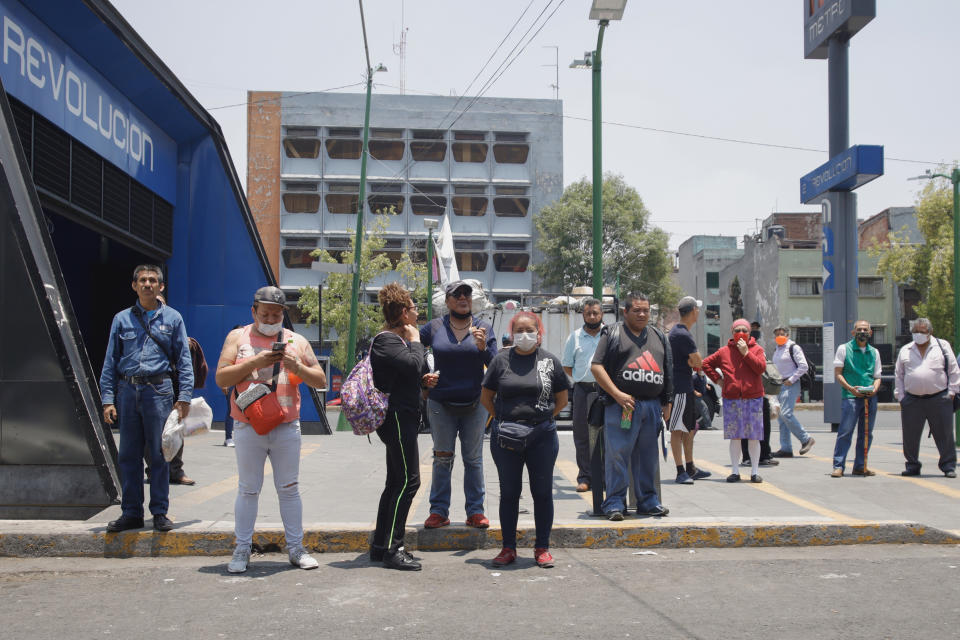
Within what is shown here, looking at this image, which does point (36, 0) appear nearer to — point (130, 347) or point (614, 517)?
point (130, 347)

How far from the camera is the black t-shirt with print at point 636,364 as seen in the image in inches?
272

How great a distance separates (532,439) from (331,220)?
4891cm

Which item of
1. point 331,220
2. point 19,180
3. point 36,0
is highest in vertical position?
point 331,220

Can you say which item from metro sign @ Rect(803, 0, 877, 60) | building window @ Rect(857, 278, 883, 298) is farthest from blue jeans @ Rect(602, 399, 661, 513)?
building window @ Rect(857, 278, 883, 298)

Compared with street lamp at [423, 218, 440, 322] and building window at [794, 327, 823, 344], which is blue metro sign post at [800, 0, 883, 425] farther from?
building window at [794, 327, 823, 344]

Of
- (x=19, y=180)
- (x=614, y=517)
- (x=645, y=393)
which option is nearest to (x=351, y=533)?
(x=614, y=517)

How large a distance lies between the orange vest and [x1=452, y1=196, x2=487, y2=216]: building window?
49.0 m

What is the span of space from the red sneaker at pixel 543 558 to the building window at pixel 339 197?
48.9 metres

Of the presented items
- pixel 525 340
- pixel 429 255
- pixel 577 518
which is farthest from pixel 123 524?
pixel 429 255

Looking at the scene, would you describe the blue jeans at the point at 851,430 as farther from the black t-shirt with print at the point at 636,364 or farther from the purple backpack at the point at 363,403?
the purple backpack at the point at 363,403

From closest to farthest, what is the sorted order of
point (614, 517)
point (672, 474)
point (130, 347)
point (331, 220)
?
point (130, 347) → point (614, 517) → point (672, 474) → point (331, 220)

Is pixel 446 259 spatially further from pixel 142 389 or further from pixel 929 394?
pixel 142 389

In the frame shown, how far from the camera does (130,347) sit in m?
6.23

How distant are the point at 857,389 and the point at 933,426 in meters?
1.09
